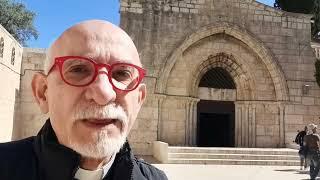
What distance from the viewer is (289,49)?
50.5 ft

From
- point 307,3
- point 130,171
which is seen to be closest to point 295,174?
point 130,171

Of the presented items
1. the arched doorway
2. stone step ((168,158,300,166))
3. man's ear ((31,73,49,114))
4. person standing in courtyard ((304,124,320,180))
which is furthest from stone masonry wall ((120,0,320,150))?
man's ear ((31,73,49,114))

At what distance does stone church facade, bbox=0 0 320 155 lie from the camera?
14.4 m

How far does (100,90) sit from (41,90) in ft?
0.83

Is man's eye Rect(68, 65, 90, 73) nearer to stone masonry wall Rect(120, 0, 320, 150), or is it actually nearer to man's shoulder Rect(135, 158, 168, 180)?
man's shoulder Rect(135, 158, 168, 180)

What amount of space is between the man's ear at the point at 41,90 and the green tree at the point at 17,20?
29609 mm

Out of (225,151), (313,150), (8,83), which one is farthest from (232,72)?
(8,83)

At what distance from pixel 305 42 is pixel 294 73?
1.33 m

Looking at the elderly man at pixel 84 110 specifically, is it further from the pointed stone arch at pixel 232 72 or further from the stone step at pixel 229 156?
the pointed stone arch at pixel 232 72

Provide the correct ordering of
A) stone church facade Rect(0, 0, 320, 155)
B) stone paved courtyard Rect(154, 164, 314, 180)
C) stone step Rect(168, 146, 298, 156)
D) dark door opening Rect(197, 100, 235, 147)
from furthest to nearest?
dark door opening Rect(197, 100, 235, 147), stone church facade Rect(0, 0, 320, 155), stone step Rect(168, 146, 298, 156), stone paved courtyard Rect(154, 164, 314, 180)

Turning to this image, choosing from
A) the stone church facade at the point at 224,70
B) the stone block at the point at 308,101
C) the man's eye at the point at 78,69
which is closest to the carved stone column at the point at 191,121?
the stone church facade at the point at 224,70

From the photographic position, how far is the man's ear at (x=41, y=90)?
1.26 metres

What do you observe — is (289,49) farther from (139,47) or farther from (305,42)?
(139,47)

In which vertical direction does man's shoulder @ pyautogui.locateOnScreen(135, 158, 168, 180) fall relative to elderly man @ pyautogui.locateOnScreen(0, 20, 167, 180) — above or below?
below
